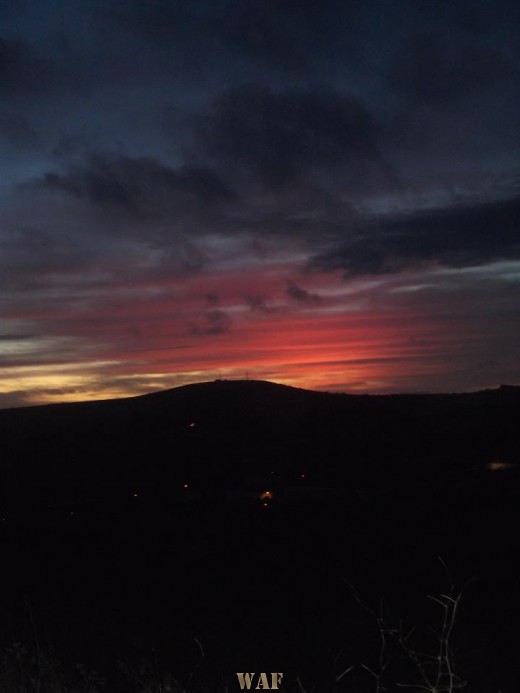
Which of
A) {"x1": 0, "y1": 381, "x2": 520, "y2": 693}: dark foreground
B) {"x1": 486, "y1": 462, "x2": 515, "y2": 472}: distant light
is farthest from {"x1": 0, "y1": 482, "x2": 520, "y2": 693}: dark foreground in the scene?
{"x1": 486, "y1": 462, "x2": 515, "y2": 472}: distant light

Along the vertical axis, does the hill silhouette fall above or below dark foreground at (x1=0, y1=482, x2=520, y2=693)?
above

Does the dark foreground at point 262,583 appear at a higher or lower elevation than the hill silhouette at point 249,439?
lower

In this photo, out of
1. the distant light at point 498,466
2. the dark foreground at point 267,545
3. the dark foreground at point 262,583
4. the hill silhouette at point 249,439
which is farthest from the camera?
the hill silhouette at point 249,439

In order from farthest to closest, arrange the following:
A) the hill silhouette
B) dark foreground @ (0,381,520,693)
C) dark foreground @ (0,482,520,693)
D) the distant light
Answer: the hill silhouette
the distant light
dark foreground @ (0,482,520,693)
dark foreground @ (0,381,520,693)

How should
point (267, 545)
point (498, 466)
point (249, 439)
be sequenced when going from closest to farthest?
point (267, 545)
point (498, 466)
point (249, 439)

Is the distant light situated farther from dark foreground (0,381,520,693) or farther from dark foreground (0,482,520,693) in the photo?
dark foreground (0,482,520,693)

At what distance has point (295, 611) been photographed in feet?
55.4

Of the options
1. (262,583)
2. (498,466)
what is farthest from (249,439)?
(262,583)

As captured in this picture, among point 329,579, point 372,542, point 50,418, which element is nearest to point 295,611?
point 329,579

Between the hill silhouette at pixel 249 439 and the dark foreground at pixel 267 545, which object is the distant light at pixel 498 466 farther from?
the hill silhouette at pixel 249 439

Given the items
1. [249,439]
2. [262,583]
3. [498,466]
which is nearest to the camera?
[262,583]

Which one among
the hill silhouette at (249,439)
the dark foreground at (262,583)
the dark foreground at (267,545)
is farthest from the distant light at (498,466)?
the dark foreground at (262,583)

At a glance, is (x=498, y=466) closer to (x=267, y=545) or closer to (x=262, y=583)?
(x=267, y=545)

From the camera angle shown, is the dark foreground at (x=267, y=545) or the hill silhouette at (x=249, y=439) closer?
the dark foreground at (x=267, y=545)
